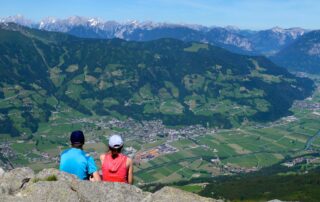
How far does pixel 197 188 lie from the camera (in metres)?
196

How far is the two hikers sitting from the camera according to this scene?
69.4 ft

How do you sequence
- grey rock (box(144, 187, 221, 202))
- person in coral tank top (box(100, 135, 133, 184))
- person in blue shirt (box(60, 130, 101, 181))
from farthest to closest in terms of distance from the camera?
person in blue shirt (box(60, 130, 101, 181)) < person in coral tank top (box(100, 135, 133, 184)) < grey rock (box(144, 187, 221, 202))

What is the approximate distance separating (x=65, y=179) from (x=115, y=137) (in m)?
3.40

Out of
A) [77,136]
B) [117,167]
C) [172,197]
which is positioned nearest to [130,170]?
[117,167]

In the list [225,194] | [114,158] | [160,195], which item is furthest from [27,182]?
[225,194]

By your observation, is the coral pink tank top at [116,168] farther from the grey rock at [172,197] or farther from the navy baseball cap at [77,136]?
the grey rock at [172,197]

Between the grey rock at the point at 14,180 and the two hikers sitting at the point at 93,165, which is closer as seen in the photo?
the two hikers sitting at the point at 93,165

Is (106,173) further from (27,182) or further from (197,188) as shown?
(197,188)

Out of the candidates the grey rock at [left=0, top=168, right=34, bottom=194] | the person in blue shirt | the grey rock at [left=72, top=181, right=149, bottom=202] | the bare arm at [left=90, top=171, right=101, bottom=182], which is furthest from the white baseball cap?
the grey rock at [left=0, top=168, right=34, bottom=194]

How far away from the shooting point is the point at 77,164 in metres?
22.5

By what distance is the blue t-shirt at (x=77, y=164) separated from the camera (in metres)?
22.2

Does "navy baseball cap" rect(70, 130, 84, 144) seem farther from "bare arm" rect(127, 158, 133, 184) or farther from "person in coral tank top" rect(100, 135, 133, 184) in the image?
"bare arm" rect(127, 158, 133, 184)

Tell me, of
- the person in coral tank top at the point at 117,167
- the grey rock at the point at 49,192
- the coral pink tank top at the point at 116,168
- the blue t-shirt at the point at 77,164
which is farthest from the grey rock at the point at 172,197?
the grey rock at the point at 49,192

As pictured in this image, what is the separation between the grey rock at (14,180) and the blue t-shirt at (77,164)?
204 centimetres
